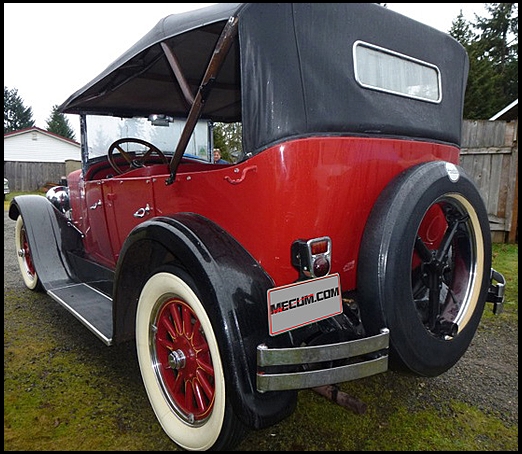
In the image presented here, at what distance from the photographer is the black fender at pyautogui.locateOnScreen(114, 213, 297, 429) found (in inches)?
59.4

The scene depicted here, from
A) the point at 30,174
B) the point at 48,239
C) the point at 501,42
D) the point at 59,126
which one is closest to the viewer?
the point at 48,239

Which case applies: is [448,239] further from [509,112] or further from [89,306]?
[509,112]

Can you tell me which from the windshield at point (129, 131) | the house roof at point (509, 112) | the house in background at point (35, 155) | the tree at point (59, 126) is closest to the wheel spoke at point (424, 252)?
the windshield at point (129, 131)

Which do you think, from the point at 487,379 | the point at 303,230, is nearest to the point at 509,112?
the point at 487,379

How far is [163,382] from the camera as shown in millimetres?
2020

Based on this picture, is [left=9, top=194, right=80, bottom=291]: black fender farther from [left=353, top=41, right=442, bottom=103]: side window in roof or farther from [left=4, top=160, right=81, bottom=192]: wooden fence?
[left=4, top=160, right=81, bottom=192]: wooden fence

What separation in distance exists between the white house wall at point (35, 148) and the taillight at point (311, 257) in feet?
92.7

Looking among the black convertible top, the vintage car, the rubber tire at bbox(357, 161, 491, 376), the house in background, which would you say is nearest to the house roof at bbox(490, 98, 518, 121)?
the vintage car

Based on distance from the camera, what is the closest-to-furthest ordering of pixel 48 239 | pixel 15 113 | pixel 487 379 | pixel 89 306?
pixel 487 379 < pixel 89 306 < pixel 48 239 < pixel 15 113

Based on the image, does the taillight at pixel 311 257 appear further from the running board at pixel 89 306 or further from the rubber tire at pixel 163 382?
the running board at pixel 89 306

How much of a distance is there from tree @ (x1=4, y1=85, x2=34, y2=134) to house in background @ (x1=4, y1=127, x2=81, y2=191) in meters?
31.8

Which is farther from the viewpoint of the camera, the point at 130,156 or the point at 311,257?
the point at 130,156

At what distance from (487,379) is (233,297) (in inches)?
77.4

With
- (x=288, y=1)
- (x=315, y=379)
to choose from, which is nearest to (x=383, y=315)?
(x=315, y=379)
